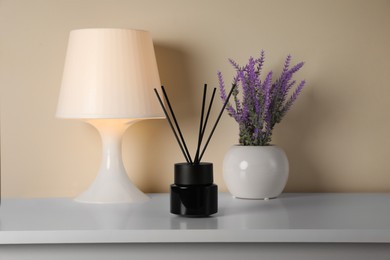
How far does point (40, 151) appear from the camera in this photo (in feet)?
4.34

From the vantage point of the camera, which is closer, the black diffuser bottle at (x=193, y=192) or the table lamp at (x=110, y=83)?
the black diffuser bottle at (x=193, y=192)

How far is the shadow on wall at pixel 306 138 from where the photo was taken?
1.32m

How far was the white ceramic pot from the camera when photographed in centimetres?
116

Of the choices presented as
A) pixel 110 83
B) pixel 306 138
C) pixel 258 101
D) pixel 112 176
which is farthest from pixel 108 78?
pixel 306 138

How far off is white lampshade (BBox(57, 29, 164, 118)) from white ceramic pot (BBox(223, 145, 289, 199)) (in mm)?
195

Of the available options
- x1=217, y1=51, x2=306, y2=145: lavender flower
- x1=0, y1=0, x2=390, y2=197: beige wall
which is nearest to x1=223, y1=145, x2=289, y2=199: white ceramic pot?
x1=217, y1=51, x2=306, y2=145: lavender flower

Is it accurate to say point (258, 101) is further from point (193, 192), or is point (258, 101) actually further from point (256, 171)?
point (193, 192)

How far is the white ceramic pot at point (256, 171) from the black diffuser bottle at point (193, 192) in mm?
193

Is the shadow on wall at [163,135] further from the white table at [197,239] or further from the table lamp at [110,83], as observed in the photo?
the white table at [197,239]

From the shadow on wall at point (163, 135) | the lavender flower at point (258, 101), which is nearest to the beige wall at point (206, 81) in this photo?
the shadow on wall at point (163, 135)

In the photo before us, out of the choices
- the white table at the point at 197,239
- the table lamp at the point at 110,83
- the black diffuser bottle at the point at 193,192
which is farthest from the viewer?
the table lamp at the point at 110,83

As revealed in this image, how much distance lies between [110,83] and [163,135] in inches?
9.9

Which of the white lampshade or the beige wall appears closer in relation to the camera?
the white lampshade

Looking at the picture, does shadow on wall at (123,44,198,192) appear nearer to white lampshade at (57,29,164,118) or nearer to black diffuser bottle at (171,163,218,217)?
white lampshade at (57,29,164,118)
